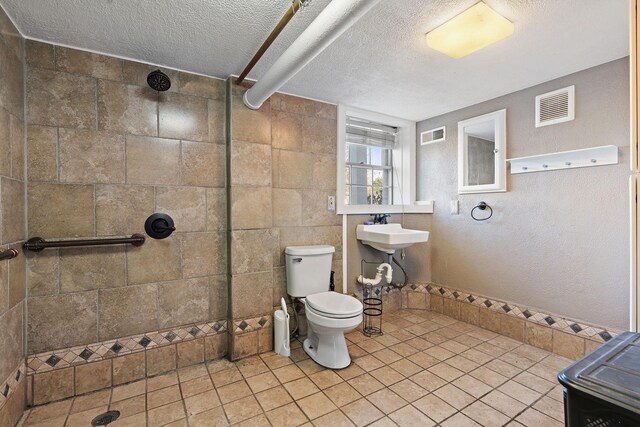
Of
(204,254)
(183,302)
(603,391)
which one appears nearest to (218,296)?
(183,302)

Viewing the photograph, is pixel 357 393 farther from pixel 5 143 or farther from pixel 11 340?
pixel 5 143

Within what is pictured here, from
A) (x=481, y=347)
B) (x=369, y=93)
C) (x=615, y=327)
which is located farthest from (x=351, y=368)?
(x=369, y=93)

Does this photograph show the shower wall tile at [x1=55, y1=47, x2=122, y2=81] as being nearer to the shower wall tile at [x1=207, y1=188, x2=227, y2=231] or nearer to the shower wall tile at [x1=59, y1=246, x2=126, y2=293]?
the shower wall tile at [x1=207, y1=188, x2=227, y2=231]

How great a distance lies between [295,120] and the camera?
2707 millimetres

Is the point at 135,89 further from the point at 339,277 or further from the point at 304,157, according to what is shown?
the point at 339,277

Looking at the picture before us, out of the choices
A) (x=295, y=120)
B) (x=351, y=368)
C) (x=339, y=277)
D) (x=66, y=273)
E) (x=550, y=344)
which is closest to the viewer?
(x=66, y=273)

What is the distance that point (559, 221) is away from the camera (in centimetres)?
239

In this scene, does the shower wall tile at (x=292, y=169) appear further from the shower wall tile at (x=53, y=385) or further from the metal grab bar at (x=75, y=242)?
the shower wall tile at (x=53, y=385)

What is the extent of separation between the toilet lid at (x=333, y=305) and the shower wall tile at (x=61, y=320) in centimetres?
145

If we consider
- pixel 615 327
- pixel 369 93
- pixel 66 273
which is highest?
pixel 369 93

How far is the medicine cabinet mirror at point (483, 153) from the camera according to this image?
108 inches

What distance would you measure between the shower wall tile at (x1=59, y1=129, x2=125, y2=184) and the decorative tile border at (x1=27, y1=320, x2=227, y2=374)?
1.07 m

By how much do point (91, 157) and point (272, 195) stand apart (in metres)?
1.27

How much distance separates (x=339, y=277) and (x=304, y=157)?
4.02 feet
